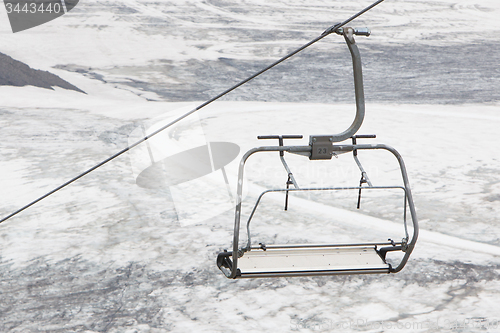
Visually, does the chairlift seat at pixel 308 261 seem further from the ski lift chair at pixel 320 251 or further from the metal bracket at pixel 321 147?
the metal bracket at pixel 321 147

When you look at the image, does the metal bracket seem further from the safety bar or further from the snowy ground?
the snowy ground

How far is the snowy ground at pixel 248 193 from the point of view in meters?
3.87

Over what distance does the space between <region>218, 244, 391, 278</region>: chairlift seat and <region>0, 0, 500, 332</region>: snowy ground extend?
0.56 metres

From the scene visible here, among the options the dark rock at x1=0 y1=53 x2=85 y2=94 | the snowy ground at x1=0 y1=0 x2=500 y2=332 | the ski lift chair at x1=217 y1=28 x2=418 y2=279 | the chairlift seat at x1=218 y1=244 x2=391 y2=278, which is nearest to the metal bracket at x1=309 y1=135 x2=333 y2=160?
the ski lift chair at x1=217 y1=28 x2=418 y2=279

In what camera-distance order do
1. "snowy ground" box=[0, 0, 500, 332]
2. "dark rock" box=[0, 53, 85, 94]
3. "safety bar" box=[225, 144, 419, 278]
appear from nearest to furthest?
"safety bar" box=[225, 144, 419, 278] → "snowy ground" box=[0, 0, 500, 332] → "dark rock" box=[0, 53, 85, 94]

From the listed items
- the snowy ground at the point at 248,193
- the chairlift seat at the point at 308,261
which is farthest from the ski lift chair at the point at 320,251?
the snowy ground at the point at 248,193

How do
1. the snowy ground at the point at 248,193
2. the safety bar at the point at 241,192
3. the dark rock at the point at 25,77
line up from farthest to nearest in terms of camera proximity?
the dark rock at the point at 25,77
the snowy ground at the point at 248,193
the safety bar at the point at 241,192

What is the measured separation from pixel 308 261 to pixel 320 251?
17cm

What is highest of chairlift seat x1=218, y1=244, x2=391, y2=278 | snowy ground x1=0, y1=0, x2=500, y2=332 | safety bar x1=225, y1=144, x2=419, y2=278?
safety bar x1=225, y1=144, x2=419, y2=278

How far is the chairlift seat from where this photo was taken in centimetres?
315

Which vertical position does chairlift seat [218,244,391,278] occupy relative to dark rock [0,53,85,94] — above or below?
above

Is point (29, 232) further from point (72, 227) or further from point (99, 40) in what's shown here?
point (99, 40)

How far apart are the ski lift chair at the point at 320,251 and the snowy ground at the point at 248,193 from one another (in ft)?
1.88

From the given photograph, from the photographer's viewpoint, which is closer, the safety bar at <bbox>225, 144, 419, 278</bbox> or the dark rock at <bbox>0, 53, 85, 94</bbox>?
the safety bar at <bbox>225, 144, 419, 278</bbox>
